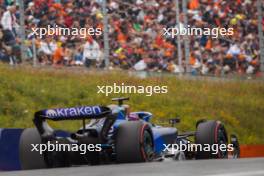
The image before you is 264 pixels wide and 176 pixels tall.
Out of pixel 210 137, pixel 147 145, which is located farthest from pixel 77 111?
pixel 210 137

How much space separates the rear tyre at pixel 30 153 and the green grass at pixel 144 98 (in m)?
5.12

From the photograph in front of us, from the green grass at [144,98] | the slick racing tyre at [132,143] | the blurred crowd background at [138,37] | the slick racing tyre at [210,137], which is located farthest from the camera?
the blurred crowd background at [138,37]

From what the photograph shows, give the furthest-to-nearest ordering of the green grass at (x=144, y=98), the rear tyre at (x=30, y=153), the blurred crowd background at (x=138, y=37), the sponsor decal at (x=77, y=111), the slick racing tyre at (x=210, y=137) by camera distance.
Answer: the blurred crowd background at (x=138, y=37)
the green grass at (x=144, y=98)
the slick racing tyre at (x=210, y=137)
the rear tyre at (x=30, y=153)
the sponsor decal at (x=77, y=111)

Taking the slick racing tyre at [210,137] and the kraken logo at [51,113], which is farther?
the slick racing tyre at [210,137]

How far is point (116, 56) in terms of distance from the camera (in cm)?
1561

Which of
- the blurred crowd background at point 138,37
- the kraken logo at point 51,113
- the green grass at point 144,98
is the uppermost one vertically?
the blurred crowd background at point 138,37

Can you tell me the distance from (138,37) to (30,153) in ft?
25.7

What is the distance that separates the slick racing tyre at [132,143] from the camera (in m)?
7.65

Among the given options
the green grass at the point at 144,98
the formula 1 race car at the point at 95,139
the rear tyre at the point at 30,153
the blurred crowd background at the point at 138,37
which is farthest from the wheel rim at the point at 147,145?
the blurred crowd background at the point at 138,37

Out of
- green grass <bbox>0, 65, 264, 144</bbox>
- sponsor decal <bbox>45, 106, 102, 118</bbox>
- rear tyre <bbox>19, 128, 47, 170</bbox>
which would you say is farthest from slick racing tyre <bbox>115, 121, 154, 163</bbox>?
green grass <bbox>0, 65, 264, 144</bbox>

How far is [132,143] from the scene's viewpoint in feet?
25.2

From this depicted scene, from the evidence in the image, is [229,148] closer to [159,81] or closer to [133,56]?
[159,81]

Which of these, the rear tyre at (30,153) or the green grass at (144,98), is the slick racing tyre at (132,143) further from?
the green grass at (144,98)

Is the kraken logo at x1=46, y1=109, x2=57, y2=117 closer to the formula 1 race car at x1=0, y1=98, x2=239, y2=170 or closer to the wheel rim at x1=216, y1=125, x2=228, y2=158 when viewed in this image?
the formula 1 race car at x1=0, y1=98, x2=239, y2=170
